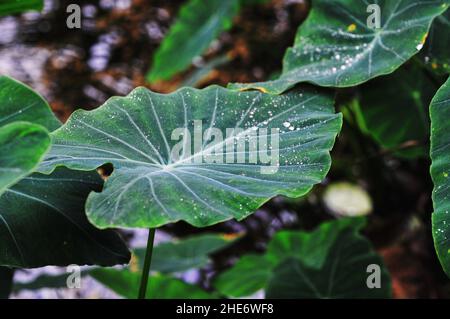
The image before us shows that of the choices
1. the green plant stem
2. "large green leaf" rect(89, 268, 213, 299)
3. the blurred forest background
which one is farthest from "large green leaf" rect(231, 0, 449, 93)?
the blurred forest background

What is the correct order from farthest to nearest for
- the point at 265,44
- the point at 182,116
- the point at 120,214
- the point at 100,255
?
the point at 265,44, the point at 182,116, the point at 100,255, the point at 120,214

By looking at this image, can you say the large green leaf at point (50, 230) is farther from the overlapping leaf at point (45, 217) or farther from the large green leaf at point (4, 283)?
the large green leaf at point (4, 283)

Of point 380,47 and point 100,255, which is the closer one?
point 100,255

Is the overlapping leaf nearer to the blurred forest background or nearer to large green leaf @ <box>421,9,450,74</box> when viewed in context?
large green leaf @ <box>421,9,450,74</box>

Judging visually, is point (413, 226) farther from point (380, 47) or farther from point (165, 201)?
point (165, 201)

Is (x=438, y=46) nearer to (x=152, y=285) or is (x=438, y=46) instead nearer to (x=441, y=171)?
(x=441, y=171)

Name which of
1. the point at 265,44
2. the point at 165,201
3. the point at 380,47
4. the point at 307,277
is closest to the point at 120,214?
the point at 165,201
